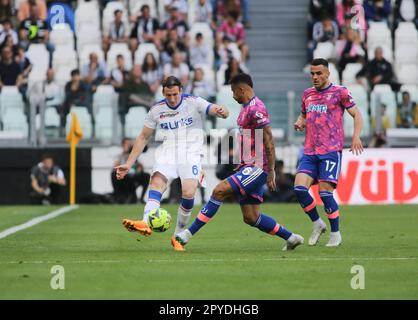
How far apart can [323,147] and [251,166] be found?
1.38 metres

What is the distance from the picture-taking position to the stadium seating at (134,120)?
90.1 feet

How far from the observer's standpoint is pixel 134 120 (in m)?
27.5

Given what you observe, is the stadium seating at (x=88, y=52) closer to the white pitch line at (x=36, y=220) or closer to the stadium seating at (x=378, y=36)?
the white pitch line at (x=36, y=220)

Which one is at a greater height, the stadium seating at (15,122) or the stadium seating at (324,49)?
the stadium seating at (324,49)

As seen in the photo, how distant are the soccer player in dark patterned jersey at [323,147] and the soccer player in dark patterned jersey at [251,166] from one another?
34.5 inches

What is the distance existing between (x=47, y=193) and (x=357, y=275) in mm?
16586

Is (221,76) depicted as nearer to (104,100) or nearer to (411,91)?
(104,100)

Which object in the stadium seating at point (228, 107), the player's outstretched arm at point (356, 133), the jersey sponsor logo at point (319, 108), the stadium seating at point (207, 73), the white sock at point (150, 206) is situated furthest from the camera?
the stadium seating at point (207, 73)

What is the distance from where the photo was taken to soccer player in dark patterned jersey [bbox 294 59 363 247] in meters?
14.7

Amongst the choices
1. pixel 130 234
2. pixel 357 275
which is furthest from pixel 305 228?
pixel 357 275

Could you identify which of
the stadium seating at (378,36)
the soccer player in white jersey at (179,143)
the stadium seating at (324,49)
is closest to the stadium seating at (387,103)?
the stadium seating at (324,49)

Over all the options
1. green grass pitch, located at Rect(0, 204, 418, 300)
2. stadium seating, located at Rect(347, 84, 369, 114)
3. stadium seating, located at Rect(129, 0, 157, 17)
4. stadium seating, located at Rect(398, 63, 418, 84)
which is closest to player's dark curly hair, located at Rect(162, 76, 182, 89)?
green grass pitch, located at Rect(0, 204, 418, 300)
